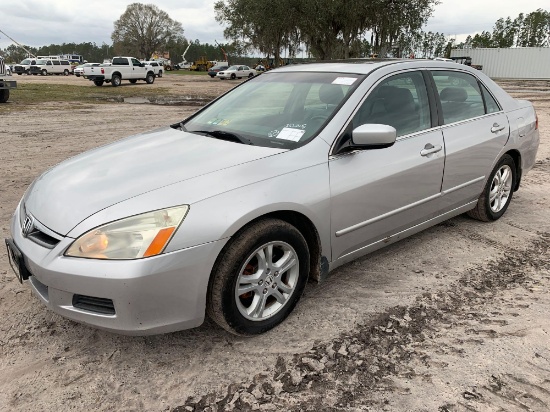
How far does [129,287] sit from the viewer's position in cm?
222

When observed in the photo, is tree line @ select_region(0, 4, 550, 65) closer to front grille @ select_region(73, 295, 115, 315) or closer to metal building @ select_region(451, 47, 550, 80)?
metal building @ select_region(451, 47, 550, 80)

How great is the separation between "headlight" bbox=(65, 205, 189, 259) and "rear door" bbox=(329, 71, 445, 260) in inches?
43.7

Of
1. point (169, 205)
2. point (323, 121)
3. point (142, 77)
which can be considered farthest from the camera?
point (142, 77)

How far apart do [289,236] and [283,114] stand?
3.61 ft

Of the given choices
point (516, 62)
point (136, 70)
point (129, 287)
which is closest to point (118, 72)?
point (136, 70)

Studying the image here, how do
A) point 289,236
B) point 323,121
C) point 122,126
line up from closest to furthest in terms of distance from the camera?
point 289,236
point 323,121
point 122,126

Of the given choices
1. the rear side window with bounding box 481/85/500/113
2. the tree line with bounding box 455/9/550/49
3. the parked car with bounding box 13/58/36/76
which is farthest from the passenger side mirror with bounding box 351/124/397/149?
the tree line with bounding box 455/9/550/49

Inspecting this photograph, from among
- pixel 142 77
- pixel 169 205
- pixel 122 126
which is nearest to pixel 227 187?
pixel 169 205

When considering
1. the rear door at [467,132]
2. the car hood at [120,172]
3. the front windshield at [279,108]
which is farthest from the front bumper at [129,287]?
the rear door at [467,132]

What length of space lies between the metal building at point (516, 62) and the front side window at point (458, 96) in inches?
2117

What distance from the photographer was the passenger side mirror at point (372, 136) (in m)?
2.92

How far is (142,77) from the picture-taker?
3117 cm

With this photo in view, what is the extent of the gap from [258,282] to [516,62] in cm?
5829

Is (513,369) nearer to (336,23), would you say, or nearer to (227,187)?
(227,187)
